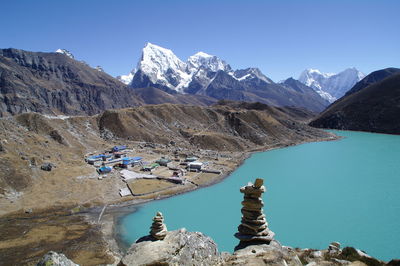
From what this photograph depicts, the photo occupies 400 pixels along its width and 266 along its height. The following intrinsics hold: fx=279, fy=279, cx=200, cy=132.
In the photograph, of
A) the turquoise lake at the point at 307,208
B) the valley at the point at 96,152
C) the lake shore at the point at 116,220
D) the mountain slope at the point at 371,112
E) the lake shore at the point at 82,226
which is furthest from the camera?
the mountain slope at the point at 371,112

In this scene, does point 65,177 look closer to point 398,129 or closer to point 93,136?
point 93,136

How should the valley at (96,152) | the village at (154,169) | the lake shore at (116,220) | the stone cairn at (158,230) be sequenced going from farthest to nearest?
the village at (154,169), the valley at (96,152), the lake shore at (116,220), the stone cairn at (158,230)

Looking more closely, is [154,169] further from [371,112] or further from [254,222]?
[371,112]

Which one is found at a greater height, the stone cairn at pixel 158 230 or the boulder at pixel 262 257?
the boulder at pixel 262 257

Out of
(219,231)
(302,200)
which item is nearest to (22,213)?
(219,231)

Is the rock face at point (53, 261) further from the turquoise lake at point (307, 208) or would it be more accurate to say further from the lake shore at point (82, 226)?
the turquoise lake at point (307, 208)

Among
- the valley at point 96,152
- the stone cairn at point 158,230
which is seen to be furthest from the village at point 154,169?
the stone cairn at point 158,230

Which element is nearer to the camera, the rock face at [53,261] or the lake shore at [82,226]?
the rock face at [53,261]
